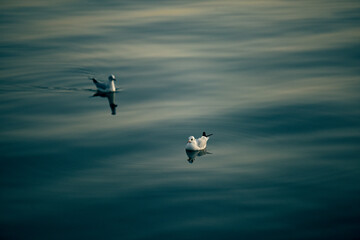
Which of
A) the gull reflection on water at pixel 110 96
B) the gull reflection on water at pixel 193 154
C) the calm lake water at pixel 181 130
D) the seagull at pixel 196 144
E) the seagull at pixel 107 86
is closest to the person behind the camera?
the calm lake water at pixel 181 130

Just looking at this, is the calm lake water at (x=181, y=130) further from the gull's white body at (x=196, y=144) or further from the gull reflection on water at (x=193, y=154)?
the gull's white body at (x=196, y=144)

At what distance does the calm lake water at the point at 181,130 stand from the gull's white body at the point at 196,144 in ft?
0.78

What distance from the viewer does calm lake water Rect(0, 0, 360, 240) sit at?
11.5 m

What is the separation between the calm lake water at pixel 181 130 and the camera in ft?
37.9

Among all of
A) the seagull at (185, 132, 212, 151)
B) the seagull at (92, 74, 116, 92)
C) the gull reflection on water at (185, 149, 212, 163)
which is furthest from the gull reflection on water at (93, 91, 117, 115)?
the gull reflection on water at (185, 149, 212, 163)

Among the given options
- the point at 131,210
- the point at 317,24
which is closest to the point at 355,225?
the point at 131,210

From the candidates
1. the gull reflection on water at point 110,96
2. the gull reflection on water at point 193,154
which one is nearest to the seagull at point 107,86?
the gull reflection on water at point 110,96

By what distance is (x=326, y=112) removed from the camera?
17.4 meters

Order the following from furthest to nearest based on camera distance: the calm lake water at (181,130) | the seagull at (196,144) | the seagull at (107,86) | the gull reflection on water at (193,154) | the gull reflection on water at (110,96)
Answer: the seagull at (107,86) < the gull reflection on water at (110,96) < the seagull at (196,144) < the gull reflection on water at (193,154) < the calm lake water at (181,130)

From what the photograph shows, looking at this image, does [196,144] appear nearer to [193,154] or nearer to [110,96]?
[193,154]

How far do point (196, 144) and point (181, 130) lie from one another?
173 cm

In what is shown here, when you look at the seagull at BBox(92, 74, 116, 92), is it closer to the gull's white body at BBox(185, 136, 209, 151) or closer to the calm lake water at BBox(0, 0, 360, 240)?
the calm lake water at BBox(0, 0, 360, 240)

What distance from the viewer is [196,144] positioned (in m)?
14.4

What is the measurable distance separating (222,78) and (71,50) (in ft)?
26.0
